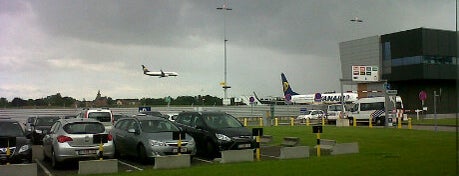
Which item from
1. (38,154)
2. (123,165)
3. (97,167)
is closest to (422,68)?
(38,154)

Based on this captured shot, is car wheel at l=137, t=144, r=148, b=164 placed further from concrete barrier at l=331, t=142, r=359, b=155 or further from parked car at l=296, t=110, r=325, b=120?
parked car at l=296, t=110, r=325, b=120

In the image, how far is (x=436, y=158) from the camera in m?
14.3

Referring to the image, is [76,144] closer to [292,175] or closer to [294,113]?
[292,175]

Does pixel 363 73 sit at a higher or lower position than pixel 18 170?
higher

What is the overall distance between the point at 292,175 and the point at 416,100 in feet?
188

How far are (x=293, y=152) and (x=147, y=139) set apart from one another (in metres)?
4.60

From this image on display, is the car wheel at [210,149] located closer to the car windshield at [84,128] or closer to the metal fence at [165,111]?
the car windshield at [84,128]

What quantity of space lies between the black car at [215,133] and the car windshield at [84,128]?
150 inches

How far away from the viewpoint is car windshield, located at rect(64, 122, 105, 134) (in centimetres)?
1391

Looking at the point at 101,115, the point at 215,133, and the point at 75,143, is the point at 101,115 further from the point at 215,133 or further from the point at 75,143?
the point at 75,143

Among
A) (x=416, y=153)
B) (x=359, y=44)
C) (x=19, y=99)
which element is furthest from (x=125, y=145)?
(x=359, y=44)

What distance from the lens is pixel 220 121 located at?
1767cm

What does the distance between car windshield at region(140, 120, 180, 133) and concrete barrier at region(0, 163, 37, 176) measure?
14.7ft

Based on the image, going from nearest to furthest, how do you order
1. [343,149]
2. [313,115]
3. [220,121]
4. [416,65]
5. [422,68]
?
[343,149]
[220,121]
[313,115]
[422,68]
[416,65]
